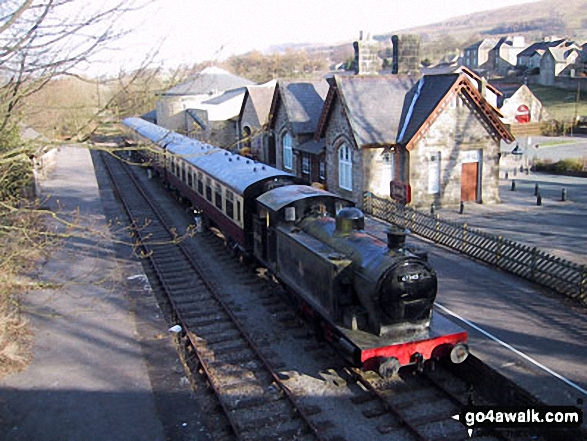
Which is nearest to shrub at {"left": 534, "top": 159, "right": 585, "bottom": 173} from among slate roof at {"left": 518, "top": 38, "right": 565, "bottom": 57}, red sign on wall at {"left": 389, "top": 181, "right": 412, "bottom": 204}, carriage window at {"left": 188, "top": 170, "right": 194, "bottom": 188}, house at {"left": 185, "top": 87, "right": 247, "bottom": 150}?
red sign on wall at {"left": 389, "top": 181, "right": 412, "bottom": 204}

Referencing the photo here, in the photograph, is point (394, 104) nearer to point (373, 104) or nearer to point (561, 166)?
point (373, 104)

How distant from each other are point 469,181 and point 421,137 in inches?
132

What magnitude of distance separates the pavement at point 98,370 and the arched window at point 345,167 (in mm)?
11698

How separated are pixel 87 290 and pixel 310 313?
20.6ft

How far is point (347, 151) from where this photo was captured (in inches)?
→ 963

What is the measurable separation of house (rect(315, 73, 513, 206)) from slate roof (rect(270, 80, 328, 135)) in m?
4.30

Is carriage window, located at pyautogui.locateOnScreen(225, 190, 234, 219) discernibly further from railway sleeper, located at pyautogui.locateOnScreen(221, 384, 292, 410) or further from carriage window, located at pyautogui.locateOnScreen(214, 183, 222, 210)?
railway sleeper, located at pyautogui.locateOnScreen(221, 384, 292, 410)

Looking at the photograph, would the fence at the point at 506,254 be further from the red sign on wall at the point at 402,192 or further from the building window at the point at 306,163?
the building window at the point at 306,163

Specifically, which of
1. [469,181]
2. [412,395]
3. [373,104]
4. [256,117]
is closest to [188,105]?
[256,117]

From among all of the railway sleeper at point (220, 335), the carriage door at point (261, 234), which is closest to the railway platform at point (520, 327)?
the carriage door at point (261, 234)

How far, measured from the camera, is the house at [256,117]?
3466 cm

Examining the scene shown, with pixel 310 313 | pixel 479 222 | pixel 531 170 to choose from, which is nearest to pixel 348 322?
pixel 310 313

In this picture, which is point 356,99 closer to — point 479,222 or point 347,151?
point 347,151

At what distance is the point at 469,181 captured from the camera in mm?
23875
